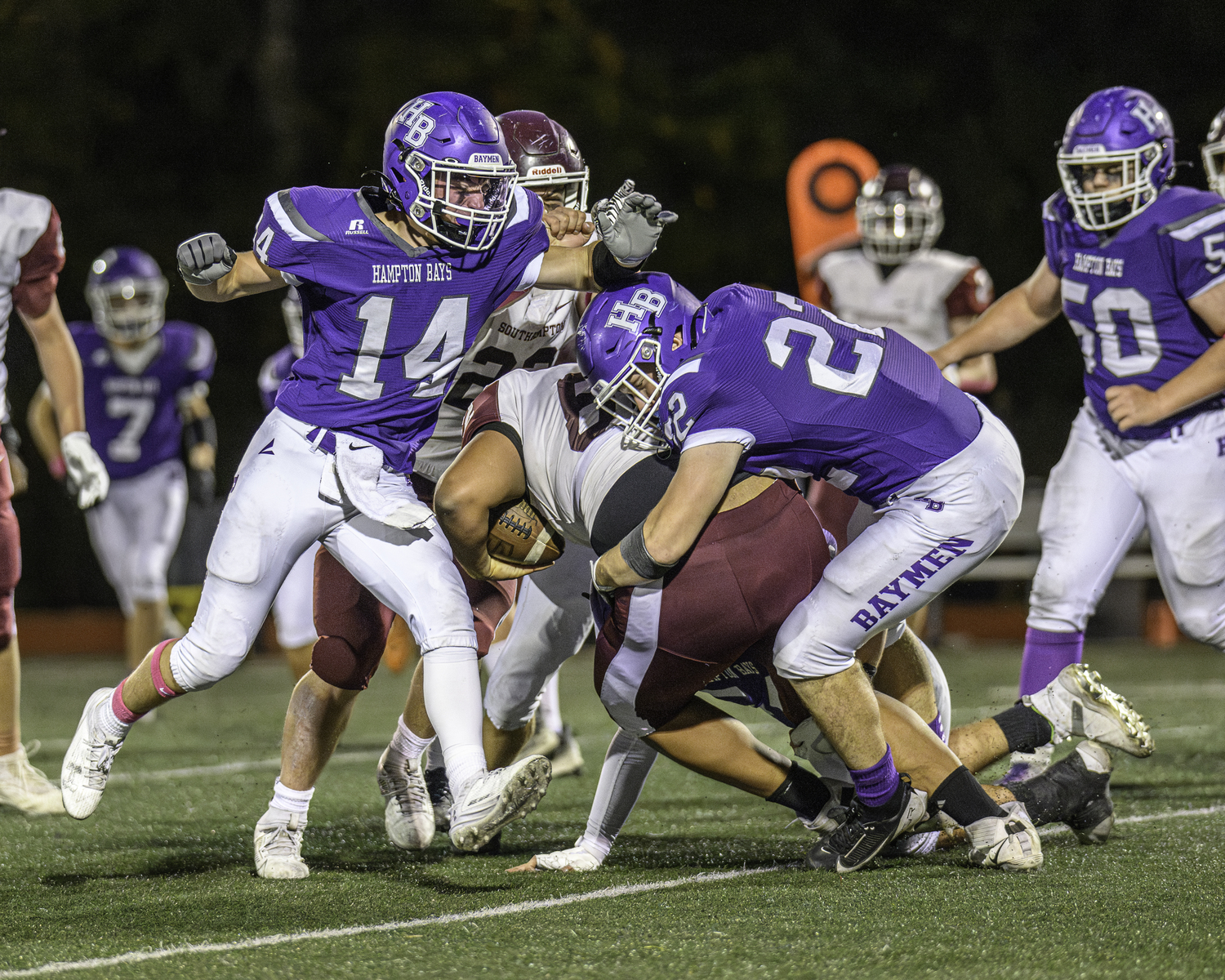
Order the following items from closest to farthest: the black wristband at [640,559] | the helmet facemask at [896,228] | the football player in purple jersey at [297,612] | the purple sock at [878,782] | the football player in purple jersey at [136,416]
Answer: the black wristband at [640,559], the purple sock at [878,782], the football player in purple jersey at [297,612], the helmet facemask at [896,228], the football player in purple jersey at [136,416]

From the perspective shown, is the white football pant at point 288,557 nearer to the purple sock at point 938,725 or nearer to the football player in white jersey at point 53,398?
the football player in white jersey at point 53,398

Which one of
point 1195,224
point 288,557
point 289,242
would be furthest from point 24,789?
point 1195,224

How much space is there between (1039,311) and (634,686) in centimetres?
200

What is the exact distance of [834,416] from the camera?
3488 mm

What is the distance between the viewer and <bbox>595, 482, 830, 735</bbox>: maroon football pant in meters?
3.51

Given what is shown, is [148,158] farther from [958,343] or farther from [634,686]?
[634,686]

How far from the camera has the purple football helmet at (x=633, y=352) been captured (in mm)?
3580

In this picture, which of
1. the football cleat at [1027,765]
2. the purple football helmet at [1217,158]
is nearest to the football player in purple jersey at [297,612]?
the football cleat at [1027,765]

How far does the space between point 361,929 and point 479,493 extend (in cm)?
104

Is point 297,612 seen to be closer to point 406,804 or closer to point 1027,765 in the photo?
point 406,804

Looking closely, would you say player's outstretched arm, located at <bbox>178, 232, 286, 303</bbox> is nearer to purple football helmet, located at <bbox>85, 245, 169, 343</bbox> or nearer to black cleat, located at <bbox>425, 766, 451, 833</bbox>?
black cleat, located at <bbox>425, 766, 451, 833</bbox>

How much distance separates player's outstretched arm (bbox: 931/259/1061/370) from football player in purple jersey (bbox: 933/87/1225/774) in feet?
0.66

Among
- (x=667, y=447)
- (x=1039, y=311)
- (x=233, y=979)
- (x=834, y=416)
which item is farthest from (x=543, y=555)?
(x=1039, y=311)

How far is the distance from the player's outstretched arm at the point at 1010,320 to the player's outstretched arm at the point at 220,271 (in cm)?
204
